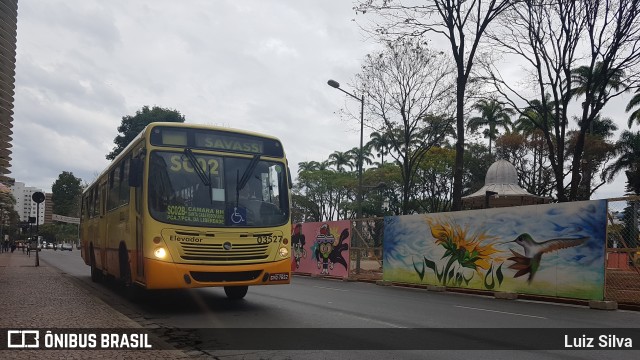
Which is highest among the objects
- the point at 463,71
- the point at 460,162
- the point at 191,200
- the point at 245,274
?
the point at 463,71

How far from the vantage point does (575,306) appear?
12.5 metres

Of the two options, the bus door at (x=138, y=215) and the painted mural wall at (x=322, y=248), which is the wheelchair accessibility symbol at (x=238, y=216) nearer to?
the bus door at (x=138, y=215)

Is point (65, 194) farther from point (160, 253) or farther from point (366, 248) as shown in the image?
point (160, 253)

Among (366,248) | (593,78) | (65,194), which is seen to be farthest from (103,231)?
(65,194)

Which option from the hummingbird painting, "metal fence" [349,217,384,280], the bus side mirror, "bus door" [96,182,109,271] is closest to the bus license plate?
the bus side mirror

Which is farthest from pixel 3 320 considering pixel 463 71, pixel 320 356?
pixel 463 71

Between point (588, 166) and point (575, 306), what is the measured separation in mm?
33625


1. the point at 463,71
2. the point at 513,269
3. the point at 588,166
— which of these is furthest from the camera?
the point at 588,166

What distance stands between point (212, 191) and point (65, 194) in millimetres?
110289

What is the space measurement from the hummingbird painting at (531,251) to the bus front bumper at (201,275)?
7302mm

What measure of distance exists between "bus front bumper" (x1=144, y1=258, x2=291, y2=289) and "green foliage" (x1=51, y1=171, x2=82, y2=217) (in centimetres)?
10546

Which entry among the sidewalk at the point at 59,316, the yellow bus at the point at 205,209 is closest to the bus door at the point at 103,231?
the sidewalk at the point at 59,316

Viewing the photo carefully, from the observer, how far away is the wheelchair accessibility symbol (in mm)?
9430

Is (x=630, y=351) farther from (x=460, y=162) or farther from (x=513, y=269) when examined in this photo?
(x=460, y=162)
